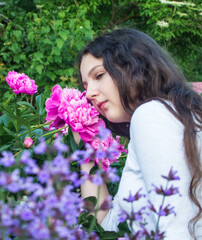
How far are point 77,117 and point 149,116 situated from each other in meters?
0.23

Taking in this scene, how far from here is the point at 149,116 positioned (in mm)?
938

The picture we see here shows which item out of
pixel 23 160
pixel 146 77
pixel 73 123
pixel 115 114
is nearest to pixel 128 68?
pixel 146 77

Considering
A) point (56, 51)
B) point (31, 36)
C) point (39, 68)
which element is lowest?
point (39, 68)

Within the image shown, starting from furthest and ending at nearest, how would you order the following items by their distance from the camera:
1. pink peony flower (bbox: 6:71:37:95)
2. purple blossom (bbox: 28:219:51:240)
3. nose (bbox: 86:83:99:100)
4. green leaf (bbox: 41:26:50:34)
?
green leaf (bbox: 41:26:50:34) < pink peony flower (bbox: 6:71:37:95) < nose (bbox: 86:83:99:100) < purple blossom (bbox: 28:219:51:240)

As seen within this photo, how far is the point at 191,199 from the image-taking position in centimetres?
96

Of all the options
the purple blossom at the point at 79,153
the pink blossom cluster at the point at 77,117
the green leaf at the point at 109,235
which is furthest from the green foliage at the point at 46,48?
the purple blossom at the point at 79,153

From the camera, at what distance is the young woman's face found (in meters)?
1.15

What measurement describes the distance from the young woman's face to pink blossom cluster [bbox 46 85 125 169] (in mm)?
47

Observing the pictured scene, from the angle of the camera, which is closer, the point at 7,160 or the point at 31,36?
the point at 7,160

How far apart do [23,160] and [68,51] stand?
2.48 metres

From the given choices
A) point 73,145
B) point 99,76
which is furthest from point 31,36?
point 73,145

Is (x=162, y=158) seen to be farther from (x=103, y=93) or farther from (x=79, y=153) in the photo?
(x=79, y=153)

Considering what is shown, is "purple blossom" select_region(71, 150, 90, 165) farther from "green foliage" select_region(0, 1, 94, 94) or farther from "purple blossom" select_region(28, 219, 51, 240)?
"green foliage" select_region(0, 1, 94, 94)

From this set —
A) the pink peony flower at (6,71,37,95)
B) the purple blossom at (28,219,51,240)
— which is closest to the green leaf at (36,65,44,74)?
the pink peony flower at (6,71,37,95)
